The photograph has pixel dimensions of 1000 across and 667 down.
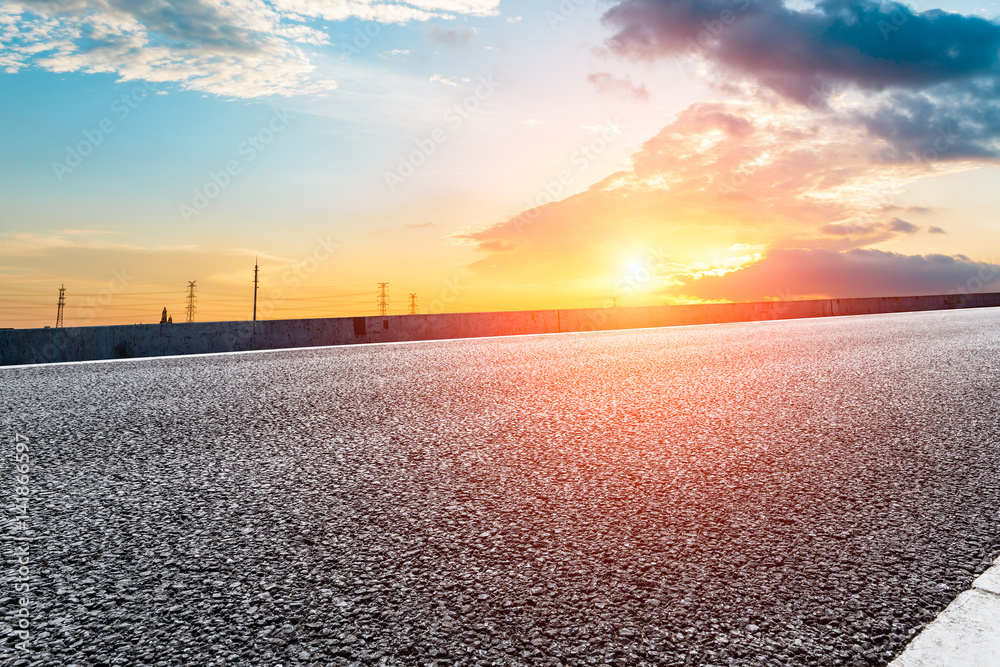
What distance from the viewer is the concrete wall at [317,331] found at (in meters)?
13.9

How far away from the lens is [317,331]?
17531 millimetres

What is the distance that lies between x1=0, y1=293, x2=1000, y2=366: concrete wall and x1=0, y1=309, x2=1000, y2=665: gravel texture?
297 inches

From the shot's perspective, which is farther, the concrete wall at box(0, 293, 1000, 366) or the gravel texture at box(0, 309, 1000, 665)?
the concrete wall at box(0, 293, 1000, 366)

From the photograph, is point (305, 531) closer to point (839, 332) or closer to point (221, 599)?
point (221, 599)

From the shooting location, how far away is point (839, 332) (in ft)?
56.3

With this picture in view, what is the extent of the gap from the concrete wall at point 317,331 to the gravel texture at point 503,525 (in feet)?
24.8

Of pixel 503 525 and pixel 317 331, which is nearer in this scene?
pixel 503 525

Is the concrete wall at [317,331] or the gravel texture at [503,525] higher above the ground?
the concrete wall at [317,331]

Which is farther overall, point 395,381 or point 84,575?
point 395,381

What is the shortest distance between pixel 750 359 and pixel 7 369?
1196cm

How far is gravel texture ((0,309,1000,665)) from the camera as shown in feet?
7.93

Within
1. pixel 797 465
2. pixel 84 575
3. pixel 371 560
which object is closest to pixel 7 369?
pixel 84 575

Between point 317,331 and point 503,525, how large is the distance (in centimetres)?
1488

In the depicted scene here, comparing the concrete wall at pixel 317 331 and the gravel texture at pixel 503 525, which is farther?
the concrete wall at pixel 317 331
